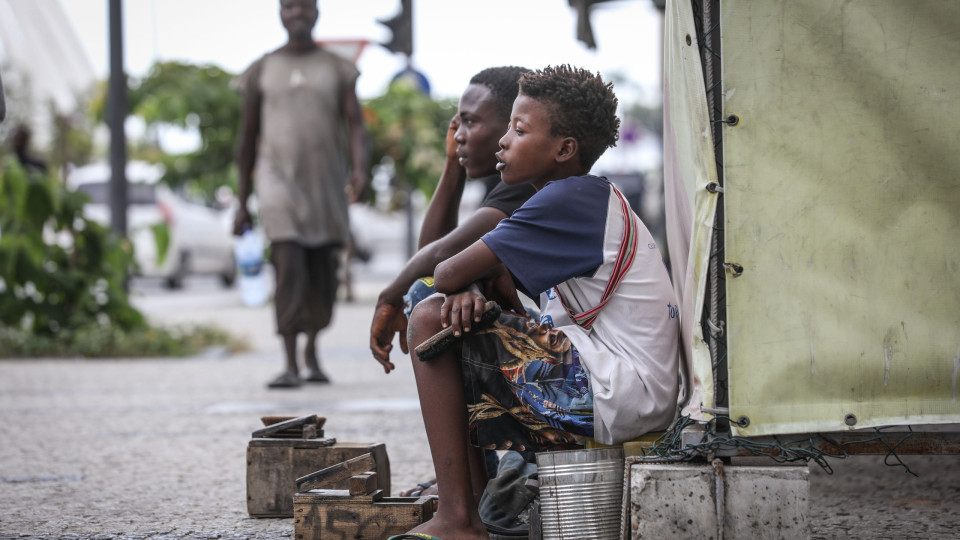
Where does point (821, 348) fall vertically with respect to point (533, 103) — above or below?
below

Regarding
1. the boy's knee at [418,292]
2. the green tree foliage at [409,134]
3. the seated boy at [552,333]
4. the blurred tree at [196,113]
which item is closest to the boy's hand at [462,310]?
the seated boy at [552,333]

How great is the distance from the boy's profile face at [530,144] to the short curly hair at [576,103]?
0.06 ft

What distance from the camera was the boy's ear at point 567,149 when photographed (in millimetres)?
2857

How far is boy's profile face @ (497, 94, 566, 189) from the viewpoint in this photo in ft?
9.33

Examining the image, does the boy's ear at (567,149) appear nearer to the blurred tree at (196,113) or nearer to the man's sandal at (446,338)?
A: the man's sandal at (446,338)

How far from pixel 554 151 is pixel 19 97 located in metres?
53.7

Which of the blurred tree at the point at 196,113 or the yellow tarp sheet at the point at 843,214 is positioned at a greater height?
the blurred tree at the point at 196,113

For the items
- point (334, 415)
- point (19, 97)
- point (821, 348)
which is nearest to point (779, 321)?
point (821, 348)

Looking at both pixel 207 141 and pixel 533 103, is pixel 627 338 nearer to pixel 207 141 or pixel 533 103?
pixel 533 103

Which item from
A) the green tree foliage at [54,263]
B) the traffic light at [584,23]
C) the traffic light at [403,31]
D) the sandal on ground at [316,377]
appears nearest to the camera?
the traffic light at [584,23]

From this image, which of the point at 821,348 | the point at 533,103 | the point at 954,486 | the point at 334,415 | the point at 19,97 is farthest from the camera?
the point at 19,97

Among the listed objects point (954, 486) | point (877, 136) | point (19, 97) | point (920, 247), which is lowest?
point (954, 486)

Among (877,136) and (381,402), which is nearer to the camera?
(877,136)

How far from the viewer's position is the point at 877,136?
2.61 metres
